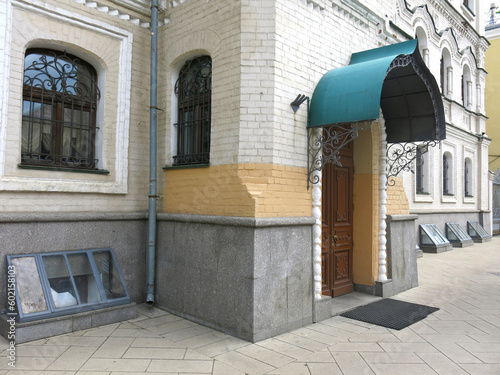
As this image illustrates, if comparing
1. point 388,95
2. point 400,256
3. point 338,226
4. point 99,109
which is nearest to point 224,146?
point 99,109

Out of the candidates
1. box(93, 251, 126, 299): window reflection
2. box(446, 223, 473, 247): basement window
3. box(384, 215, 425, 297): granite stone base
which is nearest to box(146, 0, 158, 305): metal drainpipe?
box(93, 251, 126, 299): window reflection

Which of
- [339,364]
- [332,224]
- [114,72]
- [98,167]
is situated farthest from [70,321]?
[332,224]

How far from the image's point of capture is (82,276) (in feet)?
18.5

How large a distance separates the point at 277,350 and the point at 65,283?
2.84m

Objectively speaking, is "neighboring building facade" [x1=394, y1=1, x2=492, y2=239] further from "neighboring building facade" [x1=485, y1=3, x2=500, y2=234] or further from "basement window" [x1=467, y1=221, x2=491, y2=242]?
"neighboring building facade" [x1=485, y1=3, x2=500, y2=234]

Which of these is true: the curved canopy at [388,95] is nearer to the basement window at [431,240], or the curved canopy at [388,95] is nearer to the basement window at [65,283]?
the basement window at [65,283]

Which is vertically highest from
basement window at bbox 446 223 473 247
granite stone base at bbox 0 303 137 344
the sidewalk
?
basement window at bbox 446 223 473 247

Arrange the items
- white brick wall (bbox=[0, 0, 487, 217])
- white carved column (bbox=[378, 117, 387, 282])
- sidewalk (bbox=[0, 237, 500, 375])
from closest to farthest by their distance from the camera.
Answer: sidewalk (bbox=[0, 237, 500, 375]) < white brick wall (bbox=[0, 0, 487, 217]) < white carved column (bbox=[378, 117, 387, 282])

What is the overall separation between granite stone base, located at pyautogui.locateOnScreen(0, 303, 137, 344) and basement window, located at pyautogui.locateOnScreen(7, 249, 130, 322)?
8cm

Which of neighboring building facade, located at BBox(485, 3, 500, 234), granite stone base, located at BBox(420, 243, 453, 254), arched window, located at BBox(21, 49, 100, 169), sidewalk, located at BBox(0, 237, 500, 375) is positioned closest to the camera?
sidewalk, located at BBox(0, 237, 500, 375)

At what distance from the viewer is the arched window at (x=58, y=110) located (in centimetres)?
564

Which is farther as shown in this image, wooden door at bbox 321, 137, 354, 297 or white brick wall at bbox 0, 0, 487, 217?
wooden door at bbox 321, 137, 354, 297

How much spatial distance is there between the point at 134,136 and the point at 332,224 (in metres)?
3.46

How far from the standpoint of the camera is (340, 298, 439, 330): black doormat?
570 centimetres
